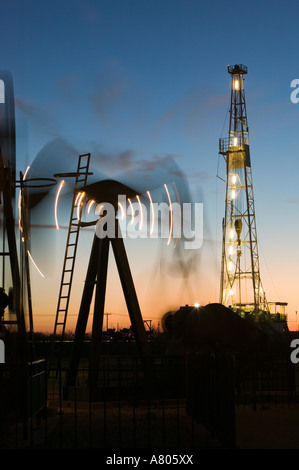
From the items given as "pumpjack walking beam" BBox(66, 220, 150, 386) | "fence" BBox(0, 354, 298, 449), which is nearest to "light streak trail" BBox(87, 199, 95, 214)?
"pumpjack walking beam" BBox(66, 220, 150, 386)

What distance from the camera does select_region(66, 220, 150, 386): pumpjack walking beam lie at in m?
18.8

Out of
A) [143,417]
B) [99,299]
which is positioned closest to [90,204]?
[99,299]

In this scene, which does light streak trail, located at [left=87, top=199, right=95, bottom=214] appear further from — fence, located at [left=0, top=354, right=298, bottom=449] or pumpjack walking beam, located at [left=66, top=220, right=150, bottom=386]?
fence, located at [left=0, top=354, right=298, bottom=449]

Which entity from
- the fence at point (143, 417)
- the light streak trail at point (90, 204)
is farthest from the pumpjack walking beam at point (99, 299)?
the fence at point (143, 417)

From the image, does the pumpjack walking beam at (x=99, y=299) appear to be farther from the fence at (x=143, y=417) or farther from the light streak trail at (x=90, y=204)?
the fence at (x=143, y=417)

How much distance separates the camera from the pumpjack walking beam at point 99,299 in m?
18.8

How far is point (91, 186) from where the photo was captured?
61.5 feet

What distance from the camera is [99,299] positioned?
62.2ft

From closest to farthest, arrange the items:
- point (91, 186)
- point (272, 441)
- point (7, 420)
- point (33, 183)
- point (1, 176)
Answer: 1. point (272, 441)
2. point (7, 420)
3. point (1, 176)
4. point (33, 183)
5. point (91, 186)

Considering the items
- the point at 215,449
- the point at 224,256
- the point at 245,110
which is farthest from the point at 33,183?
the point at 245,110

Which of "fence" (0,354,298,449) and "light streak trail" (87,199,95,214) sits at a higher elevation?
"light streak trail" (87,199,95,214)

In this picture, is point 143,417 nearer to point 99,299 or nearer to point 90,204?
point 99,299
